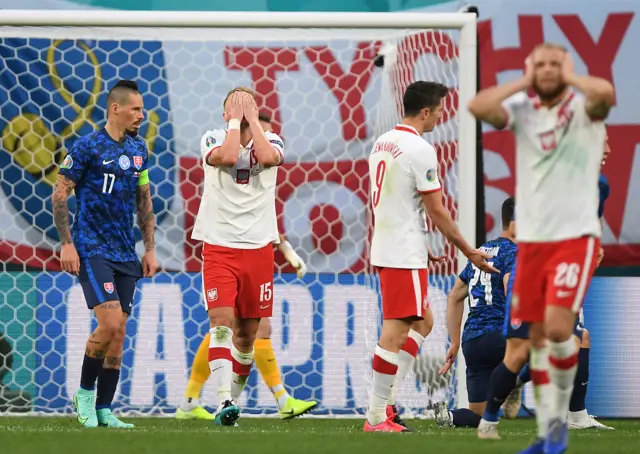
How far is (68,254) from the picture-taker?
634 cm

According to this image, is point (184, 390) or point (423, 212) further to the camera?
point (184, 390)

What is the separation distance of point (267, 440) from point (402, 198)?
4.85 feet

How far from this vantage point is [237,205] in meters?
6.56

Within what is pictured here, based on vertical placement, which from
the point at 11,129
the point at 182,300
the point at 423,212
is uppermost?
the point at 11,129

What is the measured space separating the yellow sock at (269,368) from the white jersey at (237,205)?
38.6 inches

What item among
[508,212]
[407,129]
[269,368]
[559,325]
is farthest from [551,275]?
[269,368]

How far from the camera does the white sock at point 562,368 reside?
459 cm

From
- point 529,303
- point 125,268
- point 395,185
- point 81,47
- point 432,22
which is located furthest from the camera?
point 81,47

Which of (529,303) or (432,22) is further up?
(432,22)

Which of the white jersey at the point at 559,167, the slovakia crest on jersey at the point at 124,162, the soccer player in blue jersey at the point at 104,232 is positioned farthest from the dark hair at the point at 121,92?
the white jersey at the point at 559,167

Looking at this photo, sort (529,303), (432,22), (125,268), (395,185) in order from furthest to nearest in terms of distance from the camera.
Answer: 1. (432,22)
2. (125,268)
3. (395,185)
4. (529,303)

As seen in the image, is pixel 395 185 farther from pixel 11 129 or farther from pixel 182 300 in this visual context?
pixel 11 129

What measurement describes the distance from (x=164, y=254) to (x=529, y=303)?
12.7 feet

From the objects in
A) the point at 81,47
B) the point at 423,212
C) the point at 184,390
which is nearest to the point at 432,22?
the point at 423,212
